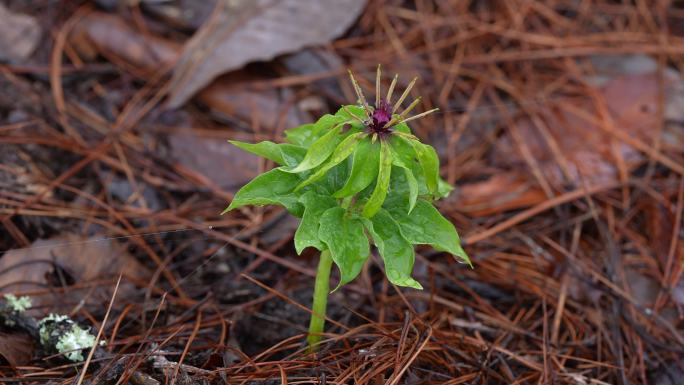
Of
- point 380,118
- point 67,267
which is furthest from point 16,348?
point 380,118

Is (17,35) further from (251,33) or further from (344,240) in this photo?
(344,240)

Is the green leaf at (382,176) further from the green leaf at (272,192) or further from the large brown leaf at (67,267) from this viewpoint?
the large brown leaf at (67,267)

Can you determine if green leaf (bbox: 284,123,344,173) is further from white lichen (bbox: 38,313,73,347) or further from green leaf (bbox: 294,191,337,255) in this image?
white lichen (bbox: 38,313,73,347)

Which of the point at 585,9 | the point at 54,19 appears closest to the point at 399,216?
the point at 54,19

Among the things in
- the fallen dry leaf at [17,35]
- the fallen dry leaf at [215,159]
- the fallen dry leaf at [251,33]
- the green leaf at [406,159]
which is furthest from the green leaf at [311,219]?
the fallen dry leaf at [17,35]

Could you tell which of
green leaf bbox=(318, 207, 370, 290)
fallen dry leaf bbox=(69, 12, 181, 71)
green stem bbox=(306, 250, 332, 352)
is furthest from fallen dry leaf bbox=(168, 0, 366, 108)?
green leaf bbox=(318, 207, 370, 290)

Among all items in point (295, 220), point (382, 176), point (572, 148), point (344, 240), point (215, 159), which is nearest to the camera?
point (382, 176)
